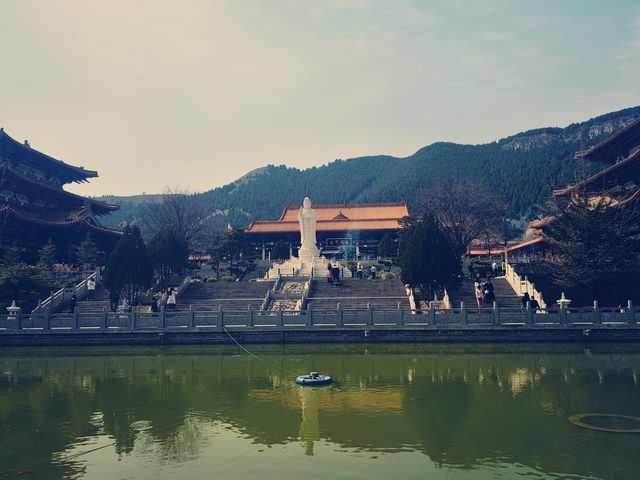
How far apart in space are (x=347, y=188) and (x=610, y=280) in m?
106

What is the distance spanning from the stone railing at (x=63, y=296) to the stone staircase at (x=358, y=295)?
13.3 metres

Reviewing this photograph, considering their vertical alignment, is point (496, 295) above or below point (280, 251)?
below

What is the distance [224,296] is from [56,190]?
1875 centimetres

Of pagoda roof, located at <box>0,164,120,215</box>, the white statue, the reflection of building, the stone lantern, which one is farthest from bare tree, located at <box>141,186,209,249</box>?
the reflection of building

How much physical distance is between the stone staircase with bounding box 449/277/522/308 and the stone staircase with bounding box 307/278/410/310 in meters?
2.73

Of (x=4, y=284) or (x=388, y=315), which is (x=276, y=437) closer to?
(x=388, y=315)

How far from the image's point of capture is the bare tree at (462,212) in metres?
44.7

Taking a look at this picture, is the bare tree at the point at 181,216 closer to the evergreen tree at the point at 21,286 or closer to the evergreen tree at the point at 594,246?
the evergreen tree at the point at 21,286

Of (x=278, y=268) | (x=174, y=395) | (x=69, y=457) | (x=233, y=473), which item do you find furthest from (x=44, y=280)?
(x=233, y=473)

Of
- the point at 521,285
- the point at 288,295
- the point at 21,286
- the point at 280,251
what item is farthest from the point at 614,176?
the point at 21,286

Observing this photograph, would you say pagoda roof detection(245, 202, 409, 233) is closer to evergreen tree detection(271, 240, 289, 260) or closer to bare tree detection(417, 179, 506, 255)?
evergreen tree detection(271, 240, 289, 260)

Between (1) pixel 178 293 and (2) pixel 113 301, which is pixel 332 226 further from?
(2) pixel 113 301

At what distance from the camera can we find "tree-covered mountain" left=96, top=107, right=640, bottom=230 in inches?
3866

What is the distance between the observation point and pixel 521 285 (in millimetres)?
31609
